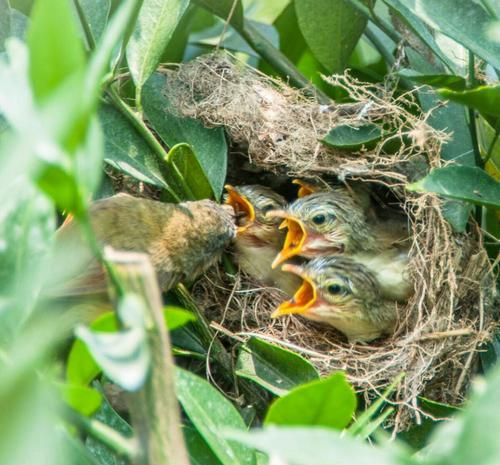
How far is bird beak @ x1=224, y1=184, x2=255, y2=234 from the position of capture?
108 inches

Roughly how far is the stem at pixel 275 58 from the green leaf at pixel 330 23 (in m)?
0.11

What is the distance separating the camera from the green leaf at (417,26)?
1.94m

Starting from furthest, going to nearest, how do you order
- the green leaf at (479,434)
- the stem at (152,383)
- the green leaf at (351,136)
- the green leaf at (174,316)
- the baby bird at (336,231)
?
the baby bird at (336,231), the green leaf at (351,136), the green leaf at (174,316), the stem at (152,383), the green leaf at (479,434)

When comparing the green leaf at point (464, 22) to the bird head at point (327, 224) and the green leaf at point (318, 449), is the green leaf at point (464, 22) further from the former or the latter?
the green leaf at point (318, 449)

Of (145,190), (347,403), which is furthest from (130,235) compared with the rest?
(347,403)

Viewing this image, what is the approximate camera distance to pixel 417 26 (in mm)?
2006

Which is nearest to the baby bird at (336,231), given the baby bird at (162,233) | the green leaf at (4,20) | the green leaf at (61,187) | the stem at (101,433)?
the baby bird at (162,233)

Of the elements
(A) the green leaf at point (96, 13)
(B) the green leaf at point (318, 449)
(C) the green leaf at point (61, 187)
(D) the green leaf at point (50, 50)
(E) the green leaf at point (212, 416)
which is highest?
(D) the green leaf at point (50, 50)

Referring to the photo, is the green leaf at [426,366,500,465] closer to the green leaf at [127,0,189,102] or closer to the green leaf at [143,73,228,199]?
the green leaf at [127,0,189,102]

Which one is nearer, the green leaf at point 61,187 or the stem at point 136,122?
the green leaf at point 61,187

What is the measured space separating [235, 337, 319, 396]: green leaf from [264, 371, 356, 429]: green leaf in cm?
66

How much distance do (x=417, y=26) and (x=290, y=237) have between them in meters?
0.93

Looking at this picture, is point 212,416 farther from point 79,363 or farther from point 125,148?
point 125,148

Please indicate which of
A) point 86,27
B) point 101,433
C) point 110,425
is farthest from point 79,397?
point 86,27
